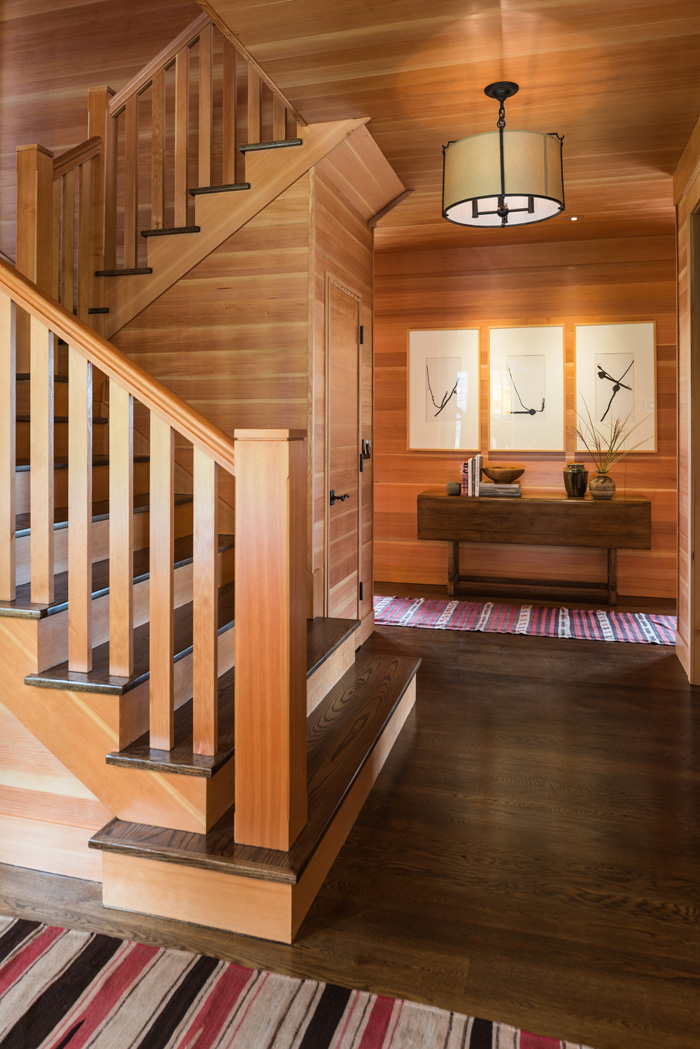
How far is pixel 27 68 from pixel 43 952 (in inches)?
193

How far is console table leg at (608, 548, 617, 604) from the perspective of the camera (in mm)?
5303

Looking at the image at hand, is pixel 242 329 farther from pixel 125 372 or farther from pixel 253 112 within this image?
pixel 125 372

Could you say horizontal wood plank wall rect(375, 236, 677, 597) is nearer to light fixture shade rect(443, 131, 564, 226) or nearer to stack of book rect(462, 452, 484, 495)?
stack of book rect(462, 452, 484, 495)

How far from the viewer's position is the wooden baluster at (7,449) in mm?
2041

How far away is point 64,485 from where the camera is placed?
9.30 ft

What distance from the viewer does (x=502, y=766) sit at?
2742 mm

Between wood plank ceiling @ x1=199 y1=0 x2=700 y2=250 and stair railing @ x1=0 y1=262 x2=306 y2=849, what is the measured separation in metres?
1.47

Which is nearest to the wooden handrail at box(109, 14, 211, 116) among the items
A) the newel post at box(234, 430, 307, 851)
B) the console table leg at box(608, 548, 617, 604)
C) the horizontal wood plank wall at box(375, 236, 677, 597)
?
the horizontal wood plank wall at box(375, 236, 677, 597)

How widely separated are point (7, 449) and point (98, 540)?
696 mm

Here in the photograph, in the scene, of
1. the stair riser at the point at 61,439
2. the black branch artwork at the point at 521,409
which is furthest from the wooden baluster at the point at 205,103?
the black branch artwork at the point at 521,409

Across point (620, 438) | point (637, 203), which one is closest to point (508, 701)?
point (620, 438)

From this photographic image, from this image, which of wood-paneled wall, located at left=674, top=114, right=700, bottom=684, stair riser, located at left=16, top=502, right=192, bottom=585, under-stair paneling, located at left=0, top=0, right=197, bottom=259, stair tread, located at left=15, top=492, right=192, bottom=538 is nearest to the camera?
stair riser, located at left=16, top=502, right=192, bottom=585

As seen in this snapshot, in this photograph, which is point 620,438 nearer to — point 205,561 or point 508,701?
point 508,701

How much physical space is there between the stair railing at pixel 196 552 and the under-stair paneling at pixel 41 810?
0.32 meters
